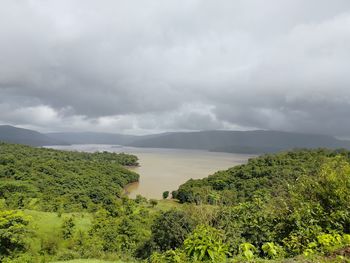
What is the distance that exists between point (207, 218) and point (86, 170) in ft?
214

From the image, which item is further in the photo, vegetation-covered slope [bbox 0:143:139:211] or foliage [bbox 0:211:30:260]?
vegetation-covered slope [bbox 0:143:139:211]

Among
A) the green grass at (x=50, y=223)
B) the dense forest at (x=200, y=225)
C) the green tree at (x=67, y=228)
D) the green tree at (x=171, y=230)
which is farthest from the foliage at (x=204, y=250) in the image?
the green tree at (x=67, y=228)

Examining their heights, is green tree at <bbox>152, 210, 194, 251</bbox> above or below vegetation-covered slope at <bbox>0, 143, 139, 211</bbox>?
above

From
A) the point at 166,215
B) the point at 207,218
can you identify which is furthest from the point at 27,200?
the point at 207,218

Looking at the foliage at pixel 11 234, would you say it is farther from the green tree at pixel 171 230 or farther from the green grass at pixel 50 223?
the green tree at pixel 171 230

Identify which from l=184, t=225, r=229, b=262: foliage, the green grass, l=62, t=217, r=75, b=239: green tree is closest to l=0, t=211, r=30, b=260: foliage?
the green grass

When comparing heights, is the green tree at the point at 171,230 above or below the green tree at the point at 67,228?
above

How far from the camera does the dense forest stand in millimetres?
6012

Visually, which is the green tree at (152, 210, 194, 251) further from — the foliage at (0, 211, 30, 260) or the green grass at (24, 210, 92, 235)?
the green grass at (24, 210, 92, 235)

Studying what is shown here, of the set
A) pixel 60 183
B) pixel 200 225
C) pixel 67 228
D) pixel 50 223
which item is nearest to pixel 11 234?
pixel 67 228

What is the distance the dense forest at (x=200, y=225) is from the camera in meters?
6.01

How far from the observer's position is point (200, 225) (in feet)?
25.9

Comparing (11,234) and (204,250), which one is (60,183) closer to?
(11,234)

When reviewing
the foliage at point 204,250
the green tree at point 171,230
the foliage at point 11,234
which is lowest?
the foliage at point 11,234
